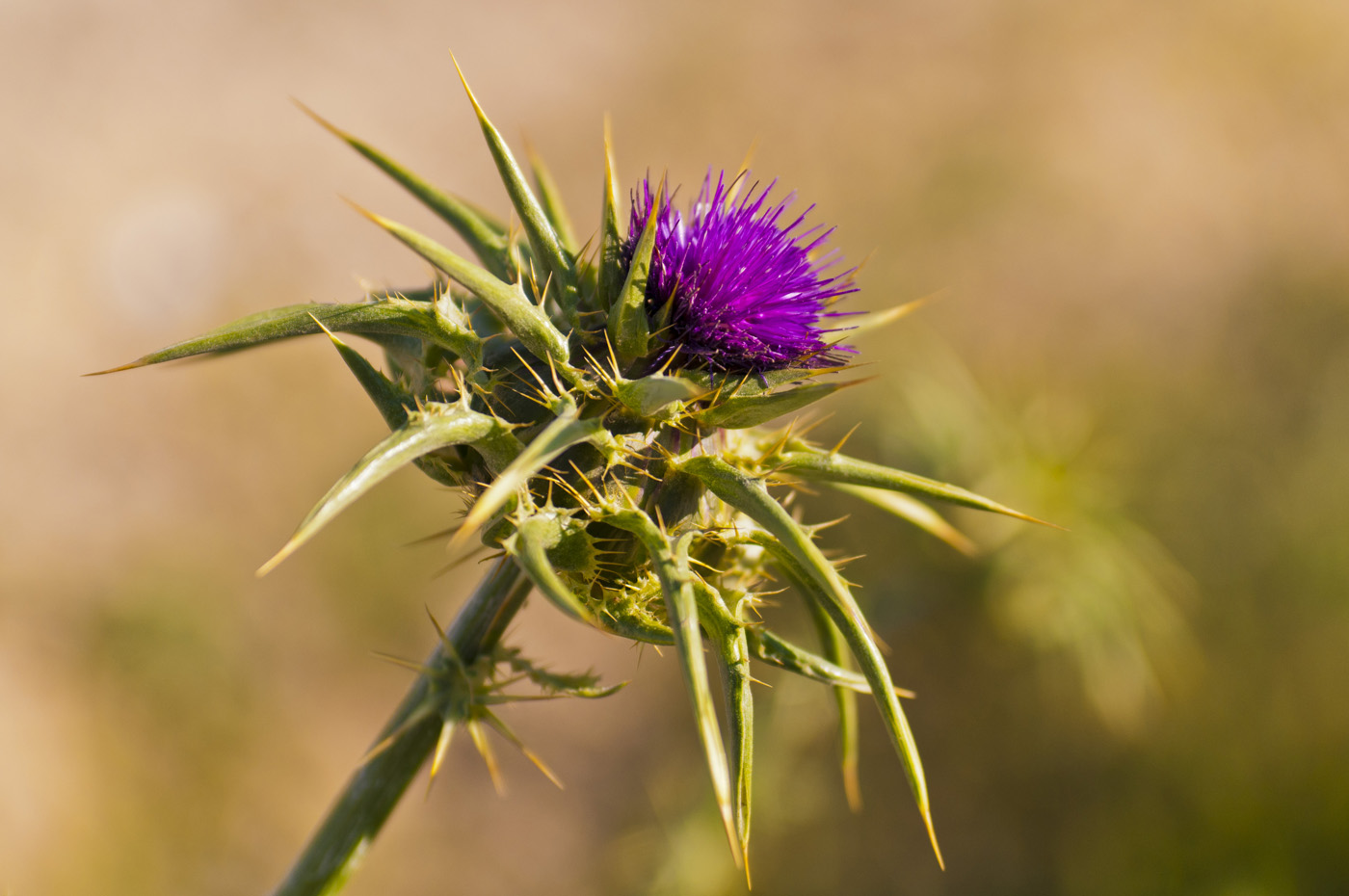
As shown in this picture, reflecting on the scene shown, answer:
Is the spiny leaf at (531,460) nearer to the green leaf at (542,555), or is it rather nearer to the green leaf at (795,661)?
the green leaf at (542,555)

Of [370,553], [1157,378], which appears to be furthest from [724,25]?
[370,553]

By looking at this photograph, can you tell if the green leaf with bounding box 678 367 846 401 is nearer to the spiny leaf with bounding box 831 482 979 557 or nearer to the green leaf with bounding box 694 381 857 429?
the green leaf with bounding box 694 381 857 429

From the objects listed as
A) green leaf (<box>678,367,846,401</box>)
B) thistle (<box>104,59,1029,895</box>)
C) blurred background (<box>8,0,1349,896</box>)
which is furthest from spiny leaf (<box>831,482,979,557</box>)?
blurred background (<box>8,0,1349,896</box>)

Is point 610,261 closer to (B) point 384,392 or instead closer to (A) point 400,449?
(B) point 384,392

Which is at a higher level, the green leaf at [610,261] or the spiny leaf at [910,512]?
the green leaf at [610,261]

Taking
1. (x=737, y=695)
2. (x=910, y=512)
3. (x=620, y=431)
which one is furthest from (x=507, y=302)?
(x=910, y=512)

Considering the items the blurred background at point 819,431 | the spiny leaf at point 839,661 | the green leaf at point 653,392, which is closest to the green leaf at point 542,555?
the green leaf at point 653,392

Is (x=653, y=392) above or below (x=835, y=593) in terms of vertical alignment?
above
